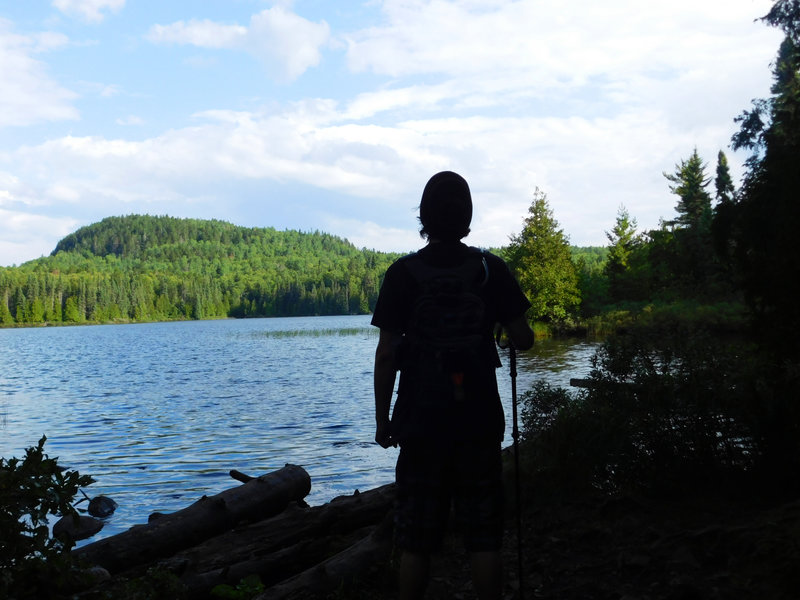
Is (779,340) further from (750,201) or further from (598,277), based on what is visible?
(598,277)

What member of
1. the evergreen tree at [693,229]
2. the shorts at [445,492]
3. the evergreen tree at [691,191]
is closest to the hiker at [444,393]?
the shorts at [445,492]

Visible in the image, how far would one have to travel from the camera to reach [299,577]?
5.10m

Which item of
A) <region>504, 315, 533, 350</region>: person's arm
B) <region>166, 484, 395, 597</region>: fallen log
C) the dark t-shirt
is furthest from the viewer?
<region>166, 484, 395, 597</region>: fallen log

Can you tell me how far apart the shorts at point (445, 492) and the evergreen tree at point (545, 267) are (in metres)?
50.1

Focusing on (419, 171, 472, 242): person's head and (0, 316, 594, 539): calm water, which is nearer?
(419, 171, 472, 242): person's head

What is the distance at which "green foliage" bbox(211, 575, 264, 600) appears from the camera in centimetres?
497

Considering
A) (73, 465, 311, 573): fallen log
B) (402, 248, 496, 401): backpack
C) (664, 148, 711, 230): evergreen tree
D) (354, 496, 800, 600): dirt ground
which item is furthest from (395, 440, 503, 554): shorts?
(664, 148, 711, 230): evergreen tree

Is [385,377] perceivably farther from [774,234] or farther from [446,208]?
[774,234]

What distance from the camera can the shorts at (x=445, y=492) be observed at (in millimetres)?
3414

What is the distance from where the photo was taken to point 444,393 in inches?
135

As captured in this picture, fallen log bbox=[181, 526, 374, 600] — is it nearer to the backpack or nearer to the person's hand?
the person's hand

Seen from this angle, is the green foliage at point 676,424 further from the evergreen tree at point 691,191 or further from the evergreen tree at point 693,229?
the evergreen tree at point 691,191

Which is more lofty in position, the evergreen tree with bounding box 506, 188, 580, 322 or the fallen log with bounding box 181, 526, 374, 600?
the evergreen tree with bounding box 506, 188, 580, 322

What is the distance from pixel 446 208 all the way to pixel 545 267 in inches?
1999
